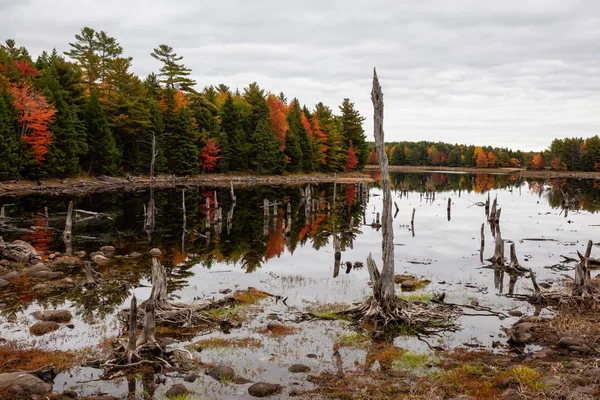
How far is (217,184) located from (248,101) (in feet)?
70.8

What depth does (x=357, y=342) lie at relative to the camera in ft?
53.5

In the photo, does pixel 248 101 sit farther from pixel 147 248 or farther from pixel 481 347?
pixel 481 347

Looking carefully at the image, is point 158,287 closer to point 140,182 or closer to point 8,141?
point 8,141

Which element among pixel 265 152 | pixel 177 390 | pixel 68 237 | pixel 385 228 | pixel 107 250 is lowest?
pixel 177 390

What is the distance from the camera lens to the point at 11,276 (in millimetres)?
23047

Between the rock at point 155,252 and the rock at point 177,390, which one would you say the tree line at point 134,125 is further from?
the rock at point 177,390

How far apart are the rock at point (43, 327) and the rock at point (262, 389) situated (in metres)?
8.62

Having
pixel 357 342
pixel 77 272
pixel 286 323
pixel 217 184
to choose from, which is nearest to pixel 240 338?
pixel 286 323

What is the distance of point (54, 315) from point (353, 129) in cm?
10759

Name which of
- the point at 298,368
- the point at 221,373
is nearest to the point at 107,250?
the point at 221,373

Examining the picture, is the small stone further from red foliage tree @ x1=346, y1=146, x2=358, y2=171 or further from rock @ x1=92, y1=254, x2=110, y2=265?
red foliage tree @ x1=346, y1=146, x2=358, y2=171

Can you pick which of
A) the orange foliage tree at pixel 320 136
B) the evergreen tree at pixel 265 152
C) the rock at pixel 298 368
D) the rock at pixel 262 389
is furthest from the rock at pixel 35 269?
the orange foliage tree at pixel 320 136

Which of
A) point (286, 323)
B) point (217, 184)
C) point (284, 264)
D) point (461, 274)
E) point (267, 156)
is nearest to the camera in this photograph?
point (286, 323)

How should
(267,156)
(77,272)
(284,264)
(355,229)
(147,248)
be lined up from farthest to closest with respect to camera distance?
1. (267,156)
2. (355,229)
3. (147,248)
4. (284,264)
5. (77,272)
